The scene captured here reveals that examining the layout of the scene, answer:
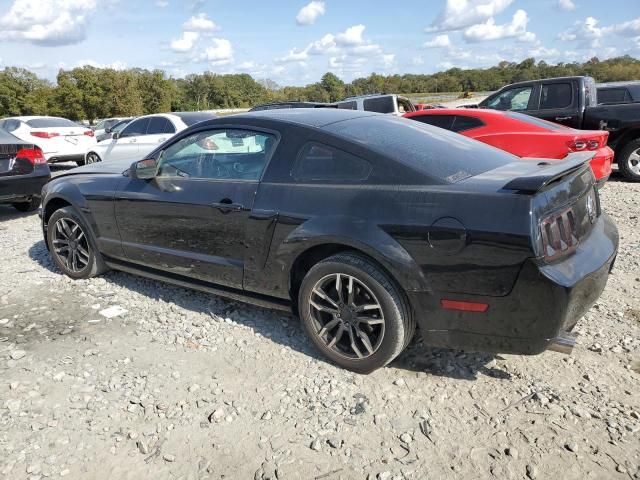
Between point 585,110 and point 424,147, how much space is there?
23.6 ft

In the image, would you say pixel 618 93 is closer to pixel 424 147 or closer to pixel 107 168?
pixel 424 147

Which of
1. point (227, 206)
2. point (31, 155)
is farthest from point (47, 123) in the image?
point (227, 206)

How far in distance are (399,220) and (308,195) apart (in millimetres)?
654

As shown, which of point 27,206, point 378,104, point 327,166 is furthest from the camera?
point 378,104

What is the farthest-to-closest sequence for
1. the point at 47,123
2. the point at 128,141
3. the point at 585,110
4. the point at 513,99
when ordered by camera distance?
the point at 47,123, the point at 128,141, the point at 513,99, the point at 585,110

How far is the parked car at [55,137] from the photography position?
12.5 meters

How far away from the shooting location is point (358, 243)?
9.44 feet

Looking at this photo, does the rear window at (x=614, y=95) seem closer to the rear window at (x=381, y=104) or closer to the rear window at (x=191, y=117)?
the rear window at (x=381, y=104)

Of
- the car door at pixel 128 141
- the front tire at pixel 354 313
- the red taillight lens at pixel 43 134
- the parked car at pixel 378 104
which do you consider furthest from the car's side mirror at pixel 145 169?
the red taillight lens at pixel 43 134

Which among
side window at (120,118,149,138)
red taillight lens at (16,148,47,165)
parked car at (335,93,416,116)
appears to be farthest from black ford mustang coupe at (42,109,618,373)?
parked car at (335,93,416,116)

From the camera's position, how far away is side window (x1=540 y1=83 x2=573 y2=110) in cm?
916

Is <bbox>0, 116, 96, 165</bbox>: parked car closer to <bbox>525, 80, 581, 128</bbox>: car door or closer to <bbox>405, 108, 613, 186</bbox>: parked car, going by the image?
<bbox>405, 108, 613, 186</bbox>: parked car

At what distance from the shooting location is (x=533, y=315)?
8.25 ft

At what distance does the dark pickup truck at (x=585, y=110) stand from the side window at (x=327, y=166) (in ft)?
24.2
